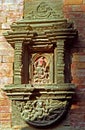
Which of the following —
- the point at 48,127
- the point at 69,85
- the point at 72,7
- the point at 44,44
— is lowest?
the point at 48,127

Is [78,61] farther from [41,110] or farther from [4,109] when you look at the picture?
[4,109]

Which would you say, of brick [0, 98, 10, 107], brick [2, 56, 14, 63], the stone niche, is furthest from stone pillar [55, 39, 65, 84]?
brick [0, 98, 10, 107]

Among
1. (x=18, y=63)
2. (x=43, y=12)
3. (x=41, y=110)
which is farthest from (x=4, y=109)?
(x=43, y=12)

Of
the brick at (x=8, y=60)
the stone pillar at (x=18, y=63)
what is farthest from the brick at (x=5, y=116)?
the brick at (x=8, y=60)

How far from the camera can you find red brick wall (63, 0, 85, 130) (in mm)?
7414

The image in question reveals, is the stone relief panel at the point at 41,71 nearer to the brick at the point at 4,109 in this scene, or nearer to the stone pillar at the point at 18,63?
the stone pillar at the point at 18,63

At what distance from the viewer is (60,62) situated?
7.52m

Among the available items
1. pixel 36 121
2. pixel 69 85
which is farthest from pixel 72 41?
pixel 36 121

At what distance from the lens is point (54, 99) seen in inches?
293

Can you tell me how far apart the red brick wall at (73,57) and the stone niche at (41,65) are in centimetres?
9

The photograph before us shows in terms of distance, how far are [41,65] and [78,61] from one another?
530 millimetres

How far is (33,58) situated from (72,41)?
2.02ft

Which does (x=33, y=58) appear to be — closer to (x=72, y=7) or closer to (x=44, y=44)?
(x=44, y=44)

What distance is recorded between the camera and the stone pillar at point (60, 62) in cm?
748
